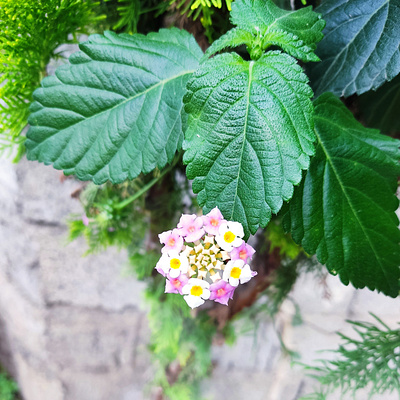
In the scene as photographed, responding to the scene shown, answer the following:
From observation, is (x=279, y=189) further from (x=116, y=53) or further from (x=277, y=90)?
(x=116, y=53)

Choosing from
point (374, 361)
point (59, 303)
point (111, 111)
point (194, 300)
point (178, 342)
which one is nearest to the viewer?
point (194, 300)

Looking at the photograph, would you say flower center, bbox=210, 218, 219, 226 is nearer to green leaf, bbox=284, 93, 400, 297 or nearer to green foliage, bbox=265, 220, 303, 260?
green leaf, bbox=284, 93, 400, 297

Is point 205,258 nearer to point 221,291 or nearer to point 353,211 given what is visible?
point 221,291

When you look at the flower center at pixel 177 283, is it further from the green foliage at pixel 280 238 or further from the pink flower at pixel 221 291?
the green foliage at pixel 280 238

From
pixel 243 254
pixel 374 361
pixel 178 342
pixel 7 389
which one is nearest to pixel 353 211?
pixel 243 254

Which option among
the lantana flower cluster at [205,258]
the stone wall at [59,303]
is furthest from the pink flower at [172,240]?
the stone wall at [59,303]

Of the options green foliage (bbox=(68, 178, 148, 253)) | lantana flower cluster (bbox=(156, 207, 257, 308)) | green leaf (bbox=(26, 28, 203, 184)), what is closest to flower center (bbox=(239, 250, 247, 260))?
lantana flower cluster (bbox=(156, 207, 257, 308))
